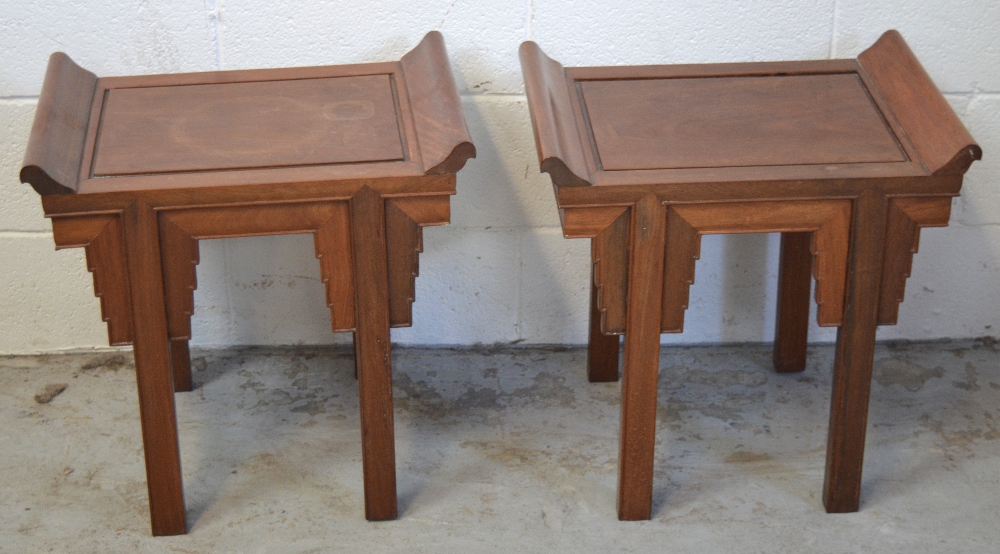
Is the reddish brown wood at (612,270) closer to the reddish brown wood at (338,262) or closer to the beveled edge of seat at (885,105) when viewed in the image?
the beveled edge of seat at (885,105)

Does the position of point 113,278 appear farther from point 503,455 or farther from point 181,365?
point 503,455

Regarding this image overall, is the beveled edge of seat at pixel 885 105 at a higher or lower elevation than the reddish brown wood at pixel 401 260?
higher

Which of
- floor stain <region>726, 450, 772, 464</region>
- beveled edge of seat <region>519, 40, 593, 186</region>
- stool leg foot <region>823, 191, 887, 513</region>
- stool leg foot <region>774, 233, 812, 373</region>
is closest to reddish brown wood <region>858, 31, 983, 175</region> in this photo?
stool leg foot <region>823, 191, 887, 513</region>

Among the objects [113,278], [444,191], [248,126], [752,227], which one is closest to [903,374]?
[752,227]

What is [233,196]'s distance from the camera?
187cm

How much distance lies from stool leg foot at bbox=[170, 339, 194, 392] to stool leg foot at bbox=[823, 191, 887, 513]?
1635 millimetres

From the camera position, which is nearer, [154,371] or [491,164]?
[154,371]

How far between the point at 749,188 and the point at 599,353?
2.88ft

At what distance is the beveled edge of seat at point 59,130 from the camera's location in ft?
5.88

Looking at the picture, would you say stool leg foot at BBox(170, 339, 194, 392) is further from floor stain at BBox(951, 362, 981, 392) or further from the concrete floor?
floor stain at BBox(951, 362, 981, 392)

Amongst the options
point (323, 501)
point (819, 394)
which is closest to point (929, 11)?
point (819, 394)

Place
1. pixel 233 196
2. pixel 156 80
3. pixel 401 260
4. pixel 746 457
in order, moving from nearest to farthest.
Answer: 1. pixel 233 196
2. pixel 401 260
3. pixel 156 80
4. pixel 746 457

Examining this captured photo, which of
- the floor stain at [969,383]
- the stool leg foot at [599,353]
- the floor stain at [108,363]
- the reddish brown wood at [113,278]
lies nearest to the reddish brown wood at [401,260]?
the reddish brown wood at [113,278]

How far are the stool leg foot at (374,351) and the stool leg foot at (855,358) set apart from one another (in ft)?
3.06
